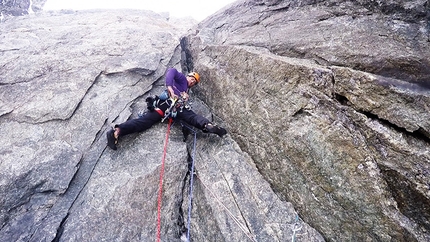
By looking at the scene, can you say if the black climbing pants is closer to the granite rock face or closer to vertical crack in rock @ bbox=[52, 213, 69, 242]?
the granite rock face

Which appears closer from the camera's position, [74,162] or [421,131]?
[421,131]

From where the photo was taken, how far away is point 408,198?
3.50m

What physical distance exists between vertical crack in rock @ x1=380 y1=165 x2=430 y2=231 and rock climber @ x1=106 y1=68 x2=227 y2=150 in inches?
133

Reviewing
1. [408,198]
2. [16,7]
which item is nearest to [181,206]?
[408,198]

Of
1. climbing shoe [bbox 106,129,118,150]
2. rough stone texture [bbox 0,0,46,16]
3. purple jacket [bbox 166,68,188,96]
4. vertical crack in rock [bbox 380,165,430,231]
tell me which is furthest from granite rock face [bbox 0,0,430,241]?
rough stone texture [bbox 0,0,46,16]

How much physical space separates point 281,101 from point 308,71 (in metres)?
0.78

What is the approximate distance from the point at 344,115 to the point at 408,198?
151 centimetres

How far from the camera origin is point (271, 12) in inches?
292

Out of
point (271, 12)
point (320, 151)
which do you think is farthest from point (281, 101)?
point (271, 12)

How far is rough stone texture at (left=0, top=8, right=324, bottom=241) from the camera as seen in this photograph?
4.55 m

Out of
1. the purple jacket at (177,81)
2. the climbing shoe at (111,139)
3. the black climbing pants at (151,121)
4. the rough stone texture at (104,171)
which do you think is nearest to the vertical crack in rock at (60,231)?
the rough stone texture at (104,171)

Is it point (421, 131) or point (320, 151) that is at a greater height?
point (421, 131)

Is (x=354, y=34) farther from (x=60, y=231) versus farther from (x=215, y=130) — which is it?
(x=60, y=231)

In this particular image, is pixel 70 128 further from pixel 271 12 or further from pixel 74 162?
pixel 271 12
